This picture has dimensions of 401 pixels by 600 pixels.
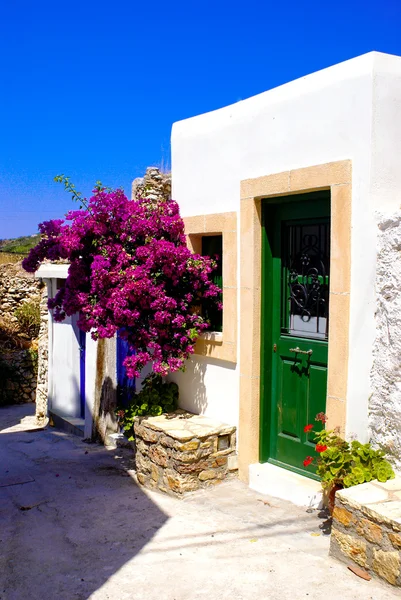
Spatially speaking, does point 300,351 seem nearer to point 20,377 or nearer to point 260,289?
point 260,289

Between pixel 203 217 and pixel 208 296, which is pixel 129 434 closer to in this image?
pixel 208 296

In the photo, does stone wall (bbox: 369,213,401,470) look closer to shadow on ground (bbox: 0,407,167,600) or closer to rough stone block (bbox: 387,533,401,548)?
rough stone block (bbox: 387,533,401,548)

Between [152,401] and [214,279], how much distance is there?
59.8 inches

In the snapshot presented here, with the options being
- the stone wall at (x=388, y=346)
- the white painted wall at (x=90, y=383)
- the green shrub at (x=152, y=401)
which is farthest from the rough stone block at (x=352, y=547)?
the white painted wall at (x=90, y=383)

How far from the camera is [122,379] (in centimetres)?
862

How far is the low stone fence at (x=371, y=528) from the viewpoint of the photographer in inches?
142

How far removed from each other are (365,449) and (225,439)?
1.73 m

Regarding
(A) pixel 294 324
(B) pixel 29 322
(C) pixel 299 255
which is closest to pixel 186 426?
(A) pixel 294 324

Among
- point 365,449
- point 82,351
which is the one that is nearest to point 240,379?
point 365,449

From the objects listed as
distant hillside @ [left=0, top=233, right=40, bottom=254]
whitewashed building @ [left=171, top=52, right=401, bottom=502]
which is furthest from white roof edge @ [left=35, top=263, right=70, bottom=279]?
distant hillside @ [left=0, top=233, right=40, bottom=254]

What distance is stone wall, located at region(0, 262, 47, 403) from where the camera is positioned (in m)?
15.4

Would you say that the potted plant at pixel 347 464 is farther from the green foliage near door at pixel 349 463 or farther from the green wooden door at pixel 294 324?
the green wooden door at pixel 294 324

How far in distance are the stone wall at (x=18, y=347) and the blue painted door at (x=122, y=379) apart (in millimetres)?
5825

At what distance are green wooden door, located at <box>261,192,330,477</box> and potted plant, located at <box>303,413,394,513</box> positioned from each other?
0.58 metres
